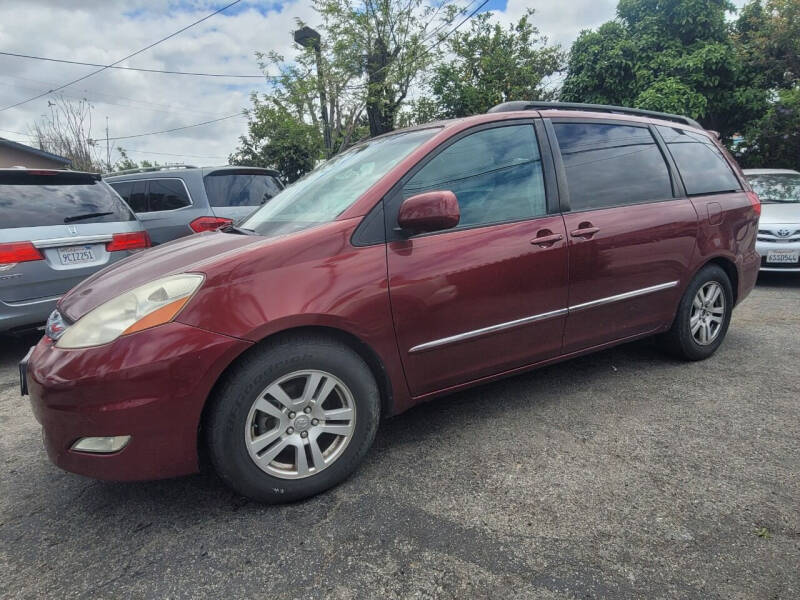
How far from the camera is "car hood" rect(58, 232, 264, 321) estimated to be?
1992 mm

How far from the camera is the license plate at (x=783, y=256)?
231 inches

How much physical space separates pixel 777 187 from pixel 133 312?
8.48m

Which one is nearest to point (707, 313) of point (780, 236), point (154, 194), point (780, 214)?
point (780, 236)

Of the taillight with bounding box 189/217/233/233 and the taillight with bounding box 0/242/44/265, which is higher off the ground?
the taillight with bounding box 189/217/233/233

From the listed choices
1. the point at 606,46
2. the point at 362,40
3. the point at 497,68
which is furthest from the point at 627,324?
the point at 497,68

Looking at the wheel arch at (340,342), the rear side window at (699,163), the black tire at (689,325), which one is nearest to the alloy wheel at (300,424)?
the wheel arch at (340,342)

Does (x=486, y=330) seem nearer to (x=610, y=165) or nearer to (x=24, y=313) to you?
(x=610, y=165)

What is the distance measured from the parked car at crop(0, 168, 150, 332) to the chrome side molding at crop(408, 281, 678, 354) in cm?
317

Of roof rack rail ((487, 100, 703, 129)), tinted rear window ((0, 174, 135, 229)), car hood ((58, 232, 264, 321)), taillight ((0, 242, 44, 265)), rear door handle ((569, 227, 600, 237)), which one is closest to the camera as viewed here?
car hood ((58, 232, 264, 321))

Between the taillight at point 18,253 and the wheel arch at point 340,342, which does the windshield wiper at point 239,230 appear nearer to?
the wheel arch at point 340,342

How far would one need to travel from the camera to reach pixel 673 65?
394 inches

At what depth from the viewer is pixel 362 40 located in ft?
43.1

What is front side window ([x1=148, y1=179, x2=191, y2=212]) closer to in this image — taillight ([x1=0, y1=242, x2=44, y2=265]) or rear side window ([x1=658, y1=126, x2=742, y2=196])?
taillight ([x1=0, y1=242, x2=44, y2=265])

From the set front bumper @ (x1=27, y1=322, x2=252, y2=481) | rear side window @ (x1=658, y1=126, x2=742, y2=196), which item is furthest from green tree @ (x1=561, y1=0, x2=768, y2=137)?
A: front bumper @ (x1=27, y1=322, x2=252, y2=481)
